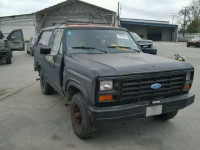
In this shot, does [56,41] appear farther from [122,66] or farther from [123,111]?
[123,111]

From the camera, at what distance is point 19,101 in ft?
17.6

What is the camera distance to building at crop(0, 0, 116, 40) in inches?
1158

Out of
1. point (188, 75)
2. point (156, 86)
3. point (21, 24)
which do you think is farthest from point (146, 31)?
point (156, 86)

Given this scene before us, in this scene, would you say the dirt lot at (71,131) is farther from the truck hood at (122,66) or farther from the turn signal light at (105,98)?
the truck hood at (122,66)

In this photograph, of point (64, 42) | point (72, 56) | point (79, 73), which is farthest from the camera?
point (64, 42)

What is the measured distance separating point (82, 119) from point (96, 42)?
5.50 ft

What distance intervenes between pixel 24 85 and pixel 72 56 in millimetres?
3857

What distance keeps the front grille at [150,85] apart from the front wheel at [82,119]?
61 cm

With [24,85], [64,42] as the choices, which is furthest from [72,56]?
[24,85]

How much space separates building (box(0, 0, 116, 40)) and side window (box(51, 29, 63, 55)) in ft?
77.9

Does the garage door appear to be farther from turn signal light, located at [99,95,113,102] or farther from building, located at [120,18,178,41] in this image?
turn signal light, located at [99,95,113,102]

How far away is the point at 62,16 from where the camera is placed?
1288 inches

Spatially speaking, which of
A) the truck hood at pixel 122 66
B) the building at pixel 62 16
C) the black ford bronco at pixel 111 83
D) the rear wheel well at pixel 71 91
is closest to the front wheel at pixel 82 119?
the black ford bronco at pixel 111 83

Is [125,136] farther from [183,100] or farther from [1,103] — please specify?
[1,103]
